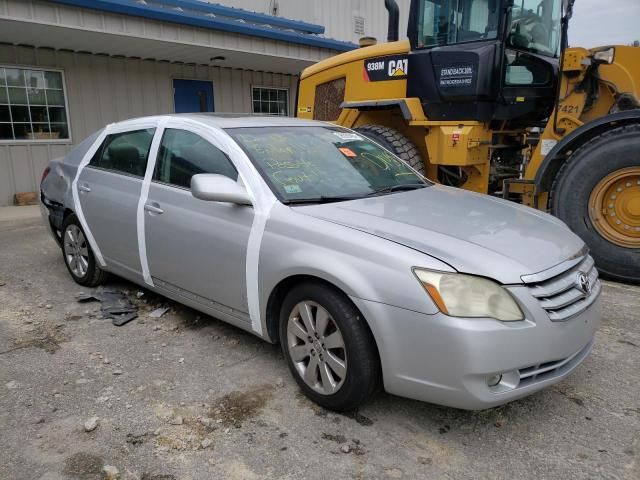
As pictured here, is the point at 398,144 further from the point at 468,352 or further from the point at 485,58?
the point at 468,352

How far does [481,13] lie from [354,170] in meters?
3.28

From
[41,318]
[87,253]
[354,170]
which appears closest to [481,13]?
[354,170]

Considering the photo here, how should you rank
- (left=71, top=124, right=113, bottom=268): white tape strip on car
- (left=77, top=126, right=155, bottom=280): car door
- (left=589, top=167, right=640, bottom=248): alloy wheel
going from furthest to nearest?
1. (left=589, top=167, right=640, bottom=248): alloy wheel
2. (left=71, top=124, right=113, bottom=268): white tape strip on car
3. (left=77, top=126, right=155, bottom=280): car door

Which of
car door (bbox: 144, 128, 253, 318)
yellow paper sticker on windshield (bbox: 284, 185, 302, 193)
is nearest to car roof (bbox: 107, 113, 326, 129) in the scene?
car door (bbox: 144, 128, 253, 318)

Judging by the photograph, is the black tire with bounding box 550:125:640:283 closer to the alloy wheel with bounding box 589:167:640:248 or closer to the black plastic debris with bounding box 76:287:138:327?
the alloy wheel with bounding box 589:167:640:248

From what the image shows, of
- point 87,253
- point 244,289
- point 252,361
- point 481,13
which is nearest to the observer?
point 244,289

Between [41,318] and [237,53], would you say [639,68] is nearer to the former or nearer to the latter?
[41,318]

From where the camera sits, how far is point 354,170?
3537 millimetres

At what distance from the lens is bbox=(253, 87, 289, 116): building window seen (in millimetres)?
12477

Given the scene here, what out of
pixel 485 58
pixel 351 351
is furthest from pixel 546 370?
pixel 485 58

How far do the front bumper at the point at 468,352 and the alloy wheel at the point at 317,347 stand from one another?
26 cm

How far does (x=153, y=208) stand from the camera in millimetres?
3699

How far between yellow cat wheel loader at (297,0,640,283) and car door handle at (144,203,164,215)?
3065 mm

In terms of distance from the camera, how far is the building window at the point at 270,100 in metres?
12.5
